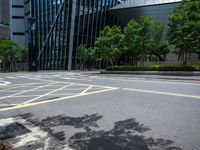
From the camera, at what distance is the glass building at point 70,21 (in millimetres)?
50594

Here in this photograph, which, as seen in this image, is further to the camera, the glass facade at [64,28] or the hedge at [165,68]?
the glass facade at [64,28]

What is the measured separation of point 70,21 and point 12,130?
155ft

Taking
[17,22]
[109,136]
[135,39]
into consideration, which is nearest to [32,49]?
[17,22]

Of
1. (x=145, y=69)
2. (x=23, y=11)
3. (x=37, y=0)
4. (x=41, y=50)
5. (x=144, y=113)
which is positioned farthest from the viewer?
(x=23, y=11)

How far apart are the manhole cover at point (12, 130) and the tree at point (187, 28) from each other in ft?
70.8

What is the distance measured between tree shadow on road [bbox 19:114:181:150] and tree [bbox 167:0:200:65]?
20168mm

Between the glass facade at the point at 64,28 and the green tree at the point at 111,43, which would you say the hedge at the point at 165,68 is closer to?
the green tree at the point at 111,43

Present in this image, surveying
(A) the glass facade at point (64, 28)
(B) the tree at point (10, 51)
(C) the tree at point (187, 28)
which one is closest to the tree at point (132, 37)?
(C) the tree at point (187, 28)

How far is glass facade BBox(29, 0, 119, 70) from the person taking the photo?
2014 inches

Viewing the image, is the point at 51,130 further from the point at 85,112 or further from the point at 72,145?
the point at 85,112

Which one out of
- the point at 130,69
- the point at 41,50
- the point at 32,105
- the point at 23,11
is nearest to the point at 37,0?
the point at 41,50

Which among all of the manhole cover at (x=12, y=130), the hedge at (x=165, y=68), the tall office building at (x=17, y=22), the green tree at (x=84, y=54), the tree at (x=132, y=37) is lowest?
the manhole cover at (x=12, y=130)

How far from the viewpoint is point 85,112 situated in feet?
23.7

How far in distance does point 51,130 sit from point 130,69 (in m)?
25.7
